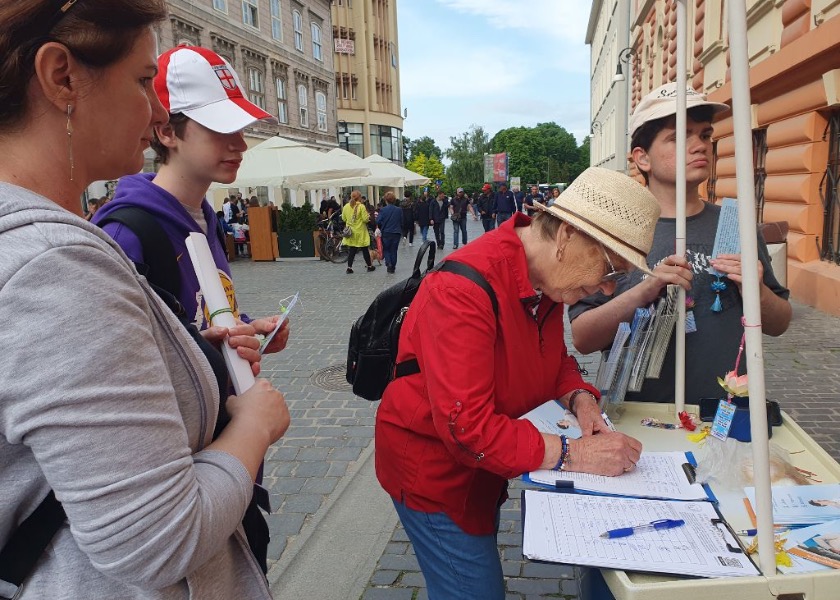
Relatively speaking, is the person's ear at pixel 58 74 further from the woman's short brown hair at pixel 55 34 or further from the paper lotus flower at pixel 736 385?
the paper lotus flower at pixel 736 385

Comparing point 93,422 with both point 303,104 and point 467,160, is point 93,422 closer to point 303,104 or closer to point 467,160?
point 303,104

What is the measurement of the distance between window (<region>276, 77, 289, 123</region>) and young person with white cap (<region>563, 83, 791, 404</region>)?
3264 centimetres

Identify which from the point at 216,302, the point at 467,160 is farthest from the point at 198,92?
the point at 467,160

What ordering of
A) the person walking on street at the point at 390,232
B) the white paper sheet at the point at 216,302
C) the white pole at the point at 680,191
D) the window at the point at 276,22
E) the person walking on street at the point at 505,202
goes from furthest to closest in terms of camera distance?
the window at the point at 276,22
the person walking on street at the point at 505,202
the person walking on street at the point at 390,232
the white pole at the point at 680,191
the white paper sheet at the point at 216,302

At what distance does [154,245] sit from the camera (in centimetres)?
184

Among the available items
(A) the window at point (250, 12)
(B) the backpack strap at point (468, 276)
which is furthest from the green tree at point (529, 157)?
(B) the backpack strap at point (468, 276)

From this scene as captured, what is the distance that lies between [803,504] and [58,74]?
184cm

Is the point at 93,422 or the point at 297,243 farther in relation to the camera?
A: the point at 297,243

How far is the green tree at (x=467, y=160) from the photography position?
80644 millimetres

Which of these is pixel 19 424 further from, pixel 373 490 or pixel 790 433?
pixel 373 490

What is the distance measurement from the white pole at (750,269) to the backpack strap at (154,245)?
1484 millimetres

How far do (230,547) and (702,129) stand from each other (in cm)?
233

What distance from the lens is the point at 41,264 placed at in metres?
0.81

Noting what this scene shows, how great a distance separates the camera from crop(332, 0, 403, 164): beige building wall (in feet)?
172
